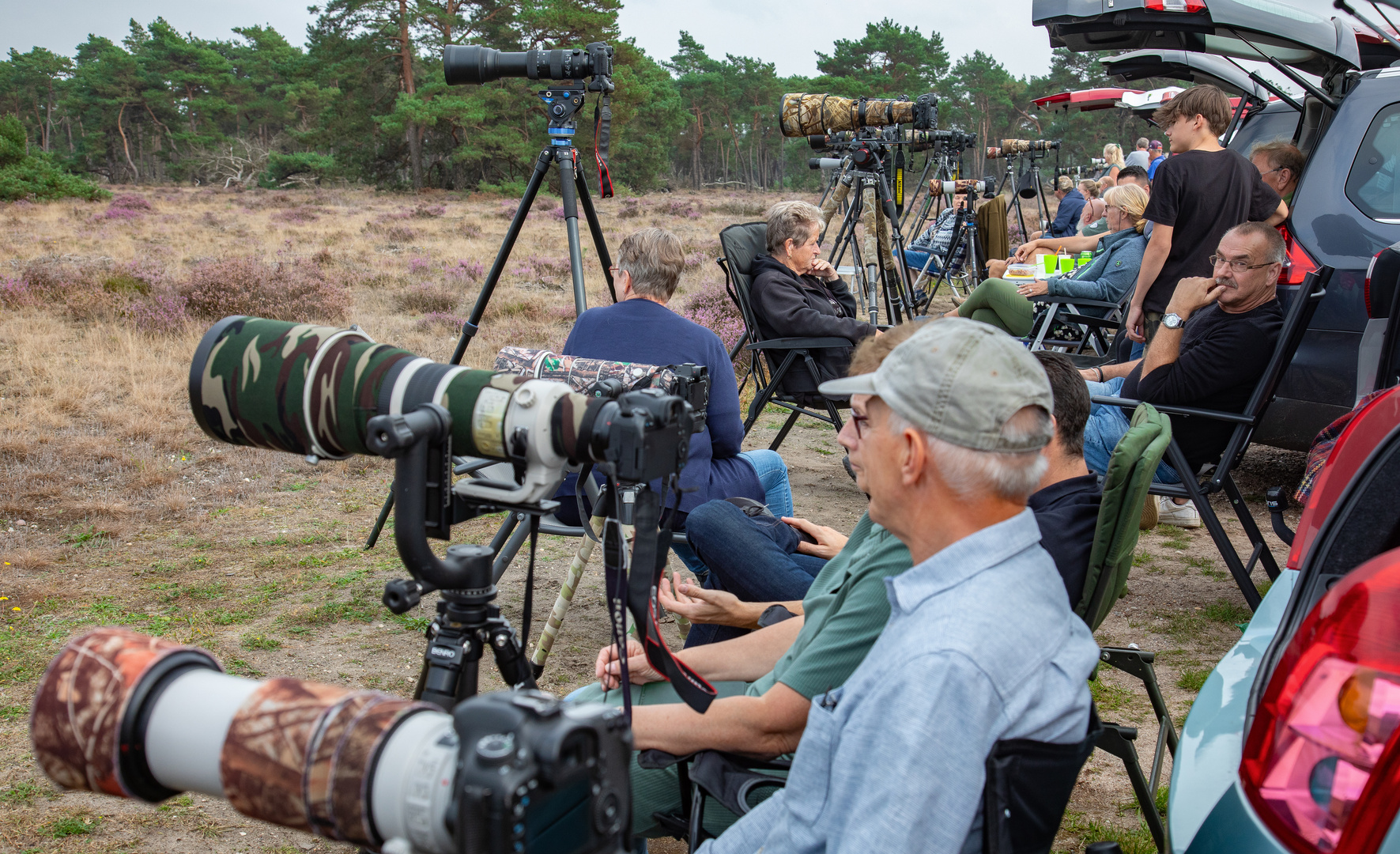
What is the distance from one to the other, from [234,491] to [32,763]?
2.41m

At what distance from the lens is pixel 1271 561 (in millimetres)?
3363

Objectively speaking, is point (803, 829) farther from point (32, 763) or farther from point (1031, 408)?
point (32, 763)

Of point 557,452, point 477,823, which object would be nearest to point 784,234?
point 557,452

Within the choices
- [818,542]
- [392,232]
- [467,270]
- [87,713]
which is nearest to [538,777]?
[87,713]

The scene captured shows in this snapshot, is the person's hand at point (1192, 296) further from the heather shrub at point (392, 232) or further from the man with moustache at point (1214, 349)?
the heather shrub at point (392, 232)

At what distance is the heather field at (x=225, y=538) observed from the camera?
7.99 ft

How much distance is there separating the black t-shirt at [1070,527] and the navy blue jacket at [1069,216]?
8.48m

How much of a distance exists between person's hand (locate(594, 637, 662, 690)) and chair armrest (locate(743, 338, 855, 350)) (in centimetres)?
260

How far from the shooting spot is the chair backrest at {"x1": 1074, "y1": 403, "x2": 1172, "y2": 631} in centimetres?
185

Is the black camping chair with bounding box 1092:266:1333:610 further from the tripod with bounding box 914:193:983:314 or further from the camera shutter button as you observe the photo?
the tripod with bounding box 914:193:983:314

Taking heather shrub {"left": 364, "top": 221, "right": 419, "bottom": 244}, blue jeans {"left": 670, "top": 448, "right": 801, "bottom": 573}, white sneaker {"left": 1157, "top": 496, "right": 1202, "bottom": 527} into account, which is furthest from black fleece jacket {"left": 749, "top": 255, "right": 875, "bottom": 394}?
heather shrub {"left": 364, "top": 221, "right": 419, "bottom": 244}

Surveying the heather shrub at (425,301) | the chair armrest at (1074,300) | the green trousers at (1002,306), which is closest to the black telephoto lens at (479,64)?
the green trousers at (1002,306)

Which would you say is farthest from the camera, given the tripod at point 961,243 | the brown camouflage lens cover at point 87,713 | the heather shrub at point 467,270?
the heather shrub at point 467,270

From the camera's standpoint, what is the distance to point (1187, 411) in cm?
325
